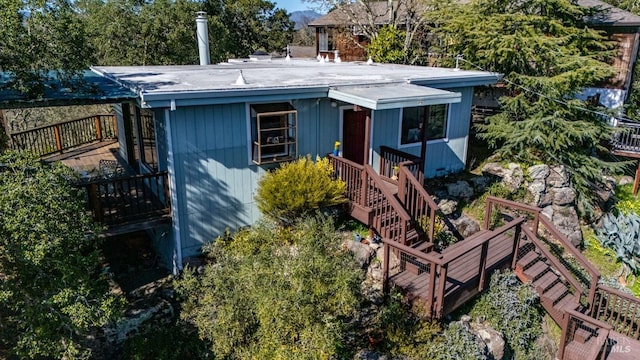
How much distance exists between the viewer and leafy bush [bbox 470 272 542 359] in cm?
793

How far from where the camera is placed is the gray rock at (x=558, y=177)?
12555 mm

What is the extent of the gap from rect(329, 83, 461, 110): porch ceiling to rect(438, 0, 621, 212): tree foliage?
4942 mm

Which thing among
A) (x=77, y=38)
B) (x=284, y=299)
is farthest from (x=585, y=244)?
(x=77, y=38)

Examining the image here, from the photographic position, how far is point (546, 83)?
13156mm

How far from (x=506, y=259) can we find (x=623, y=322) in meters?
3.01

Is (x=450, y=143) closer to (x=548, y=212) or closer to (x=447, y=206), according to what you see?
(x=447, y=206)

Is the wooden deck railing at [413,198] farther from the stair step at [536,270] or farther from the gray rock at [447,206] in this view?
the stair step at [536,270]

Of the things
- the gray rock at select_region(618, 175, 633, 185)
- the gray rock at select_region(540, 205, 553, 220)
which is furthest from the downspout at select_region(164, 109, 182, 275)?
the gray rock at select_region(618, 175, 633, 185)

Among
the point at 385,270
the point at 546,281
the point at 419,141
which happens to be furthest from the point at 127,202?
the point at 546,281

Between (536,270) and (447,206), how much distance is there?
8.50 feet

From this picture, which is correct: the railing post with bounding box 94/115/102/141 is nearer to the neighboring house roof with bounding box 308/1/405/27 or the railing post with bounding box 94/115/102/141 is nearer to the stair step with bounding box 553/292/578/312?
the stair step with bounding box 553/292/578/312

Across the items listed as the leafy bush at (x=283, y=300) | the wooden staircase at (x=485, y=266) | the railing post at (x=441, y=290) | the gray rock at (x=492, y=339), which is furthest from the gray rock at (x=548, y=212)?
the leafy bush at (x=283, y=300)

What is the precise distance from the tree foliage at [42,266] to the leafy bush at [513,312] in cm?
631

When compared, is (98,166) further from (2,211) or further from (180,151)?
(2,211)
